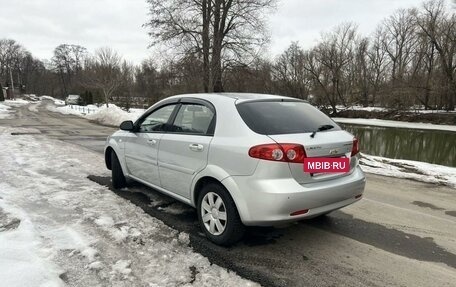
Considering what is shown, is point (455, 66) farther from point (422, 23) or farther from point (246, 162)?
point (246, 162)

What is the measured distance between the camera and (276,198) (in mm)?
3270

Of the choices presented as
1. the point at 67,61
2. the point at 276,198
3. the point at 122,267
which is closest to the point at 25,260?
the point at 122,267

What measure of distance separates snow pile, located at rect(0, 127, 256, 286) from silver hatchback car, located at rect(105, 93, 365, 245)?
53 centimetres

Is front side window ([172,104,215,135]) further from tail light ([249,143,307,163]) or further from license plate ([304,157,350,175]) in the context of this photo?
license plate ([304,157,350,175])

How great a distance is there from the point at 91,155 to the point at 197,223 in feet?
18.8

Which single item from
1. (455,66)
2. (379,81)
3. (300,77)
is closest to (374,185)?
(455,66)

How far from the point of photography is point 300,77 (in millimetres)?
54312

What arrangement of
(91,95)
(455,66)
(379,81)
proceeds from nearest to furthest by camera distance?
(455,66)
(91,95)
(379,81)

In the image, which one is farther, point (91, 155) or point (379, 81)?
point (379, 81)

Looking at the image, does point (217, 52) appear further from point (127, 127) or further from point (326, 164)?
point (326, 164)

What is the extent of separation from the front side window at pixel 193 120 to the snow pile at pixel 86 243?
1174 millimetres

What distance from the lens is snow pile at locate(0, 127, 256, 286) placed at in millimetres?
3068

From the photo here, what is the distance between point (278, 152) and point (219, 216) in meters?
0.97

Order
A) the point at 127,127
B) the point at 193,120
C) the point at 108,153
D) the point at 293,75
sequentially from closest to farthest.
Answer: the point at 193,120, the point at 127,127, the point at 108,153, the point at 293,75
